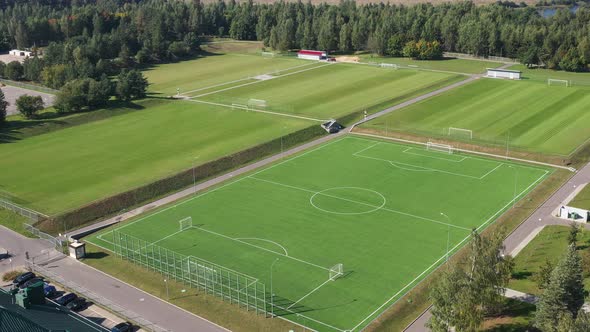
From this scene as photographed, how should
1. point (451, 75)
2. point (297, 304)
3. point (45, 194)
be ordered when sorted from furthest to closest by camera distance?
point (451, 75), point (45, 194), point (297, 304)

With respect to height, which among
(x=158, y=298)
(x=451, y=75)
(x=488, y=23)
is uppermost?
(x=488, y=23)

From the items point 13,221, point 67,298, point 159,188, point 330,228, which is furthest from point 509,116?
point 67,298

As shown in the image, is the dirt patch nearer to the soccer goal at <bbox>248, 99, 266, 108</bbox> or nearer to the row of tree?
the row of tree

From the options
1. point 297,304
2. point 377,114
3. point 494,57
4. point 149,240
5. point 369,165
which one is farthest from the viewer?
point 494,57

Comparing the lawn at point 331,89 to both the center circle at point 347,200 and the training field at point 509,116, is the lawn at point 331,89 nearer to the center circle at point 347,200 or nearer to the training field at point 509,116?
the training field at point 509,116

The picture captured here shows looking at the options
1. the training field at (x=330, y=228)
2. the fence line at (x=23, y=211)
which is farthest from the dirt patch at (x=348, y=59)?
the fence line at (x=23, y=211)

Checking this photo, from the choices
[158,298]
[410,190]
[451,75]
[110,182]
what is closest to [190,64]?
[451,75]

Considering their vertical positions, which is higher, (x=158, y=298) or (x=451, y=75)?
(x=451, y=75)

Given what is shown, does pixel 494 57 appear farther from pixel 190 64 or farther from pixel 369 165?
pixel 369 165
